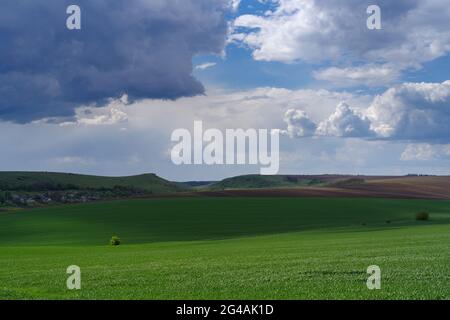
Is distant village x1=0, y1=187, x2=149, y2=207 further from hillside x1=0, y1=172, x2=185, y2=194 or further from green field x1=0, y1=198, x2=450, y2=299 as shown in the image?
green field x1=0, y1=198, x2=450, y2=299

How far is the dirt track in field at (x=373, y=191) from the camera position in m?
108

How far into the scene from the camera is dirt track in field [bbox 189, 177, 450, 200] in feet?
355

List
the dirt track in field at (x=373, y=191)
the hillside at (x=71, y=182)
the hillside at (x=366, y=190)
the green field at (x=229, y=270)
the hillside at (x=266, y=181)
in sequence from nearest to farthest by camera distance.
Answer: the green field at (x=229, y=270), the dirt track in field at (x=373, y=191), the hillside at (x=366, y=190), the hillside at (x=71, y=182), the hillside at (x=266, y=181)

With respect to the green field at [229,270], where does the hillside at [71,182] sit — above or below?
above

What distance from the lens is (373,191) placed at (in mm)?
114938

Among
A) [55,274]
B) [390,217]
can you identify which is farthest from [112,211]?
[55,274]

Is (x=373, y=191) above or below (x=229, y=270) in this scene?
above

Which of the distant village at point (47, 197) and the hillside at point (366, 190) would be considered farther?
the distant village at point (47, 197)

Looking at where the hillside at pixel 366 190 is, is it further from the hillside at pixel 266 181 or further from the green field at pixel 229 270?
the green field at pixel 229 270

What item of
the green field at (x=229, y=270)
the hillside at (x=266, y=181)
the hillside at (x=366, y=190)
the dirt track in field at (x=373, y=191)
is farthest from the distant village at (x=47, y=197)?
the green field at (x=229, y=270)

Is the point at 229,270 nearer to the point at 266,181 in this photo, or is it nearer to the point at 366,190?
the point at 366,190

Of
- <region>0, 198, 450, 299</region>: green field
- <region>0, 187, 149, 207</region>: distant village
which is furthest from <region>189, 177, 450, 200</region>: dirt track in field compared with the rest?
<region>0, 198, 450, 299</region>: green field

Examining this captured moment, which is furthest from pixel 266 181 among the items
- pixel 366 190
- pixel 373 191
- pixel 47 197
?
pixel 47 197
